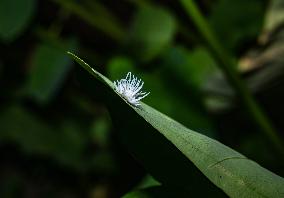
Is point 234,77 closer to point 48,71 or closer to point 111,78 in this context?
point 111,78

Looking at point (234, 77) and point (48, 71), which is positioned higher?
point (234, 77)

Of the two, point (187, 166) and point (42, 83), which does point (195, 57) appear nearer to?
point (42, 83)

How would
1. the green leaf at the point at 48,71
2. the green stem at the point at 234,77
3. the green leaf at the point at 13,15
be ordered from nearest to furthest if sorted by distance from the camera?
the green stem at the point at 234,77, the green leaf at the point at 13,15, the green leaf at the point at 48,71

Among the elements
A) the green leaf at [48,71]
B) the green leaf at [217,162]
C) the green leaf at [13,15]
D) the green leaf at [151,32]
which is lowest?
the green leaf at [48,71]

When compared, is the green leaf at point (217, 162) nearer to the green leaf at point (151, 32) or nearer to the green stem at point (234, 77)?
the green stem at point (234, 77)

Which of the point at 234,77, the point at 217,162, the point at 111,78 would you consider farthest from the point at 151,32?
the point at 217,162

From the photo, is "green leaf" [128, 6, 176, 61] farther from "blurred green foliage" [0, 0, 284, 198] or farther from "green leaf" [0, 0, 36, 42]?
"green leaf" [0, 0, 36, 42]

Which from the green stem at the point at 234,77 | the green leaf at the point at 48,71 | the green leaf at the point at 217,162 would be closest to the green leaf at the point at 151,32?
the green leaf at the point at 48,71
